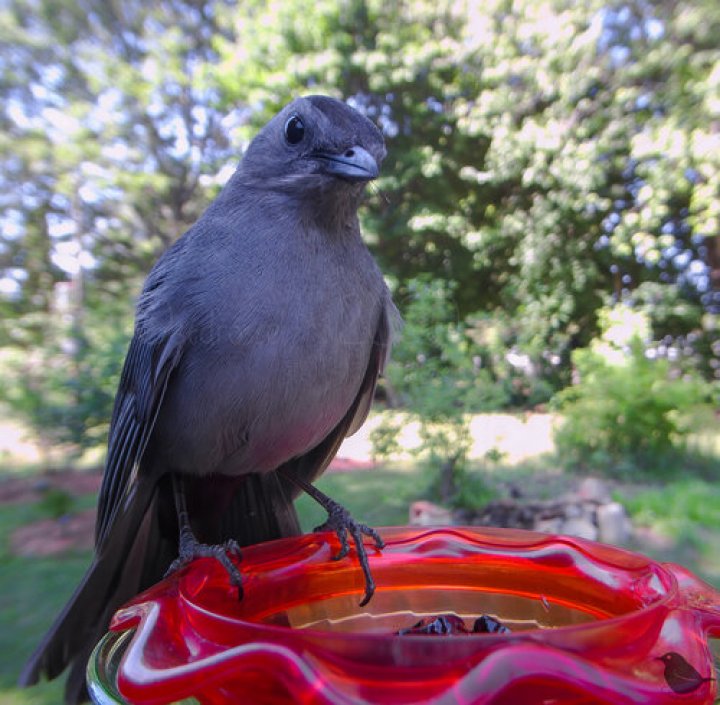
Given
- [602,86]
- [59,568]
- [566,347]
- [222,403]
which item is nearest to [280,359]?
[222,403]

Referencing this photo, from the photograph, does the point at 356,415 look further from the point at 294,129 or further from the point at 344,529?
the point at 294,129

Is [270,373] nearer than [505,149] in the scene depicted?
Yes

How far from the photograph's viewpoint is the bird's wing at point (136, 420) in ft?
5.63

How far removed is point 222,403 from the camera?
1.65 meters

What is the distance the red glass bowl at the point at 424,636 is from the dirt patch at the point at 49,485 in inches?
189

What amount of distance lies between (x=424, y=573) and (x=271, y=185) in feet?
3.82

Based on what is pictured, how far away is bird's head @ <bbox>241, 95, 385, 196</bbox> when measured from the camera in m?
1.73

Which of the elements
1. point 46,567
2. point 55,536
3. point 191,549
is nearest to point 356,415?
point 191,549

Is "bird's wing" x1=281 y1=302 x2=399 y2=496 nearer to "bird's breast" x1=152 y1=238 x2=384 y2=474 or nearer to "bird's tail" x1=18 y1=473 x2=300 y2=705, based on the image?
"bird's tail" x1=18 y1=473 x2=300 y2=705

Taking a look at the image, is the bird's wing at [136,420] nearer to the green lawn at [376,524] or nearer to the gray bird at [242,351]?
the gray bird at [242,351]

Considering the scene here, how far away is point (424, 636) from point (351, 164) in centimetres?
125

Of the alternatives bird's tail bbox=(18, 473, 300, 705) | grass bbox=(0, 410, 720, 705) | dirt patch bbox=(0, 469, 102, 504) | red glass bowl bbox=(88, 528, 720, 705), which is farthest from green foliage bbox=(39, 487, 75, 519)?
red glass bowl bbox=(88, 528, 720, 705)

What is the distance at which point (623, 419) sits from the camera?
20.2 feet

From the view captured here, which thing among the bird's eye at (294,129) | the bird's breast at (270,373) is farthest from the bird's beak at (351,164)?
the bird's breast at (270,373)
